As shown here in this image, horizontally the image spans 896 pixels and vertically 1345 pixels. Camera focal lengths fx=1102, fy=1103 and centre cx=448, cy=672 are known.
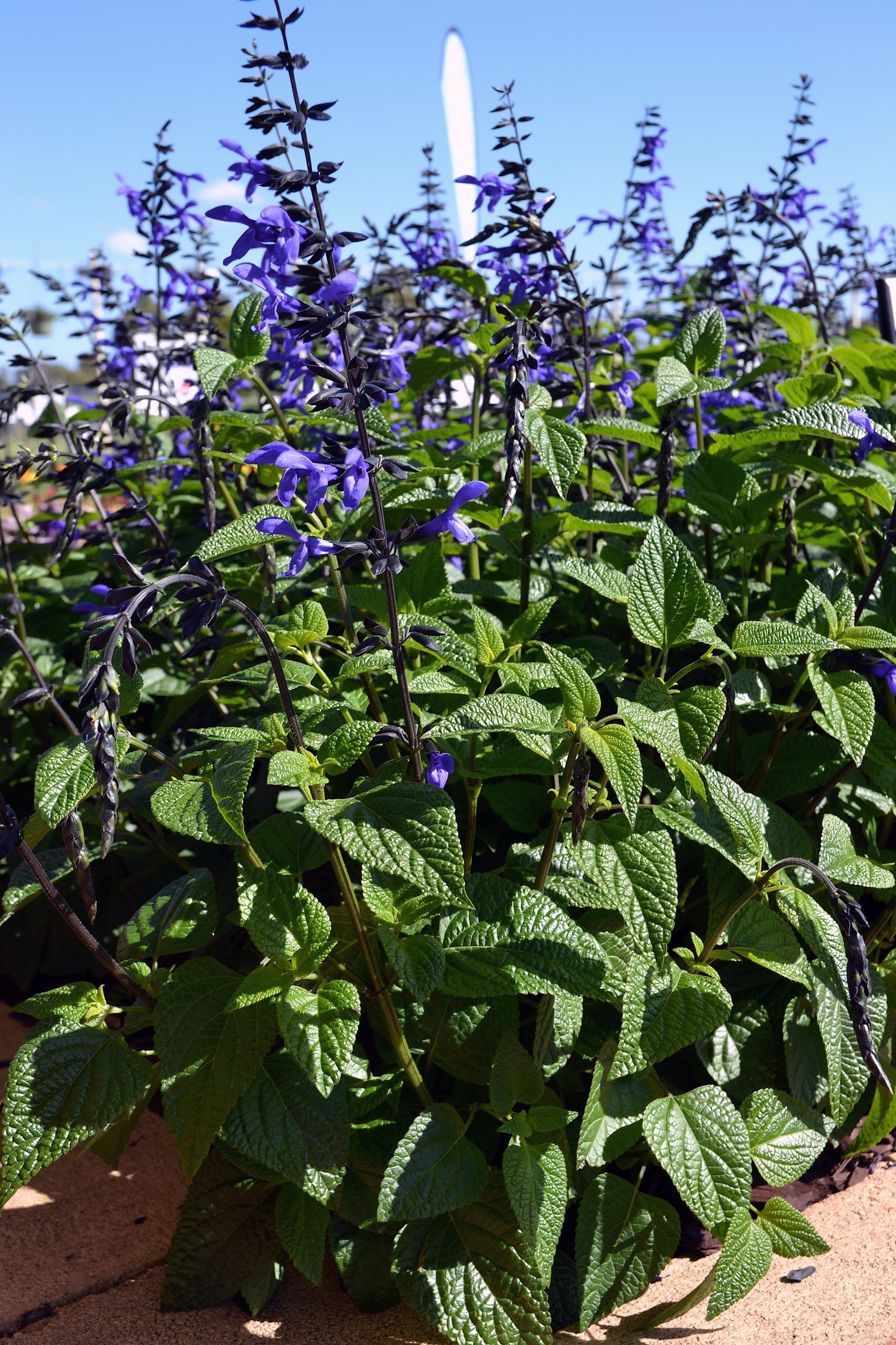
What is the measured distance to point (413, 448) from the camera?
2.93 m

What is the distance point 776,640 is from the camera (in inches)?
82.0

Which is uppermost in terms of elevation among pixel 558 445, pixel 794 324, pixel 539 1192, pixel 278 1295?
pixel 794 324

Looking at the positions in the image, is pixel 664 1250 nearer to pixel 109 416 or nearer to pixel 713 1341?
pixel 713 1341

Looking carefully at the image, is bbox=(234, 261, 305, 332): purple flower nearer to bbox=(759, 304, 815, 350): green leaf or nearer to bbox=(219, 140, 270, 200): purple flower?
bbox=(219, 140, 270, 200): purple flower

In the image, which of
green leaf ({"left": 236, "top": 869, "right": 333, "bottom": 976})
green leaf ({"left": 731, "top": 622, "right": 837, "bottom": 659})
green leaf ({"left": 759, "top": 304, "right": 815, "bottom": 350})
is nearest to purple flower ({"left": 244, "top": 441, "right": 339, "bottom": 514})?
green leaf ({"left": 236, "top": 869, "right": 333, "bottom": 976})

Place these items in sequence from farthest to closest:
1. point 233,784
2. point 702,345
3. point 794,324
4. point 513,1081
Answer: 1. point 794,324
2. point 702,345
3. point 513,1081
4. point 233,784

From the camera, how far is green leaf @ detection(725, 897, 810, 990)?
210 cm

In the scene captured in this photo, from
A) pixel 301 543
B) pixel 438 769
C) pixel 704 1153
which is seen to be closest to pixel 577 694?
pixel 438 769

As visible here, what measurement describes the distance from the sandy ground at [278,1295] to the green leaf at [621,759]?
1.11m

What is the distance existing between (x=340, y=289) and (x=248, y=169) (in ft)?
1.64

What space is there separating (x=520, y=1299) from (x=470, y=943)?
668 millimetres

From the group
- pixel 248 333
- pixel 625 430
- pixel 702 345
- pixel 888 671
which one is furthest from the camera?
pixel 702 345

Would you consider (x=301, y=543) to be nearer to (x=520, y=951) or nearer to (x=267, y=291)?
(x=267, y=291)

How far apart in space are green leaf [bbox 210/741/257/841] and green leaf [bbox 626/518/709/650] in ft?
2.72
